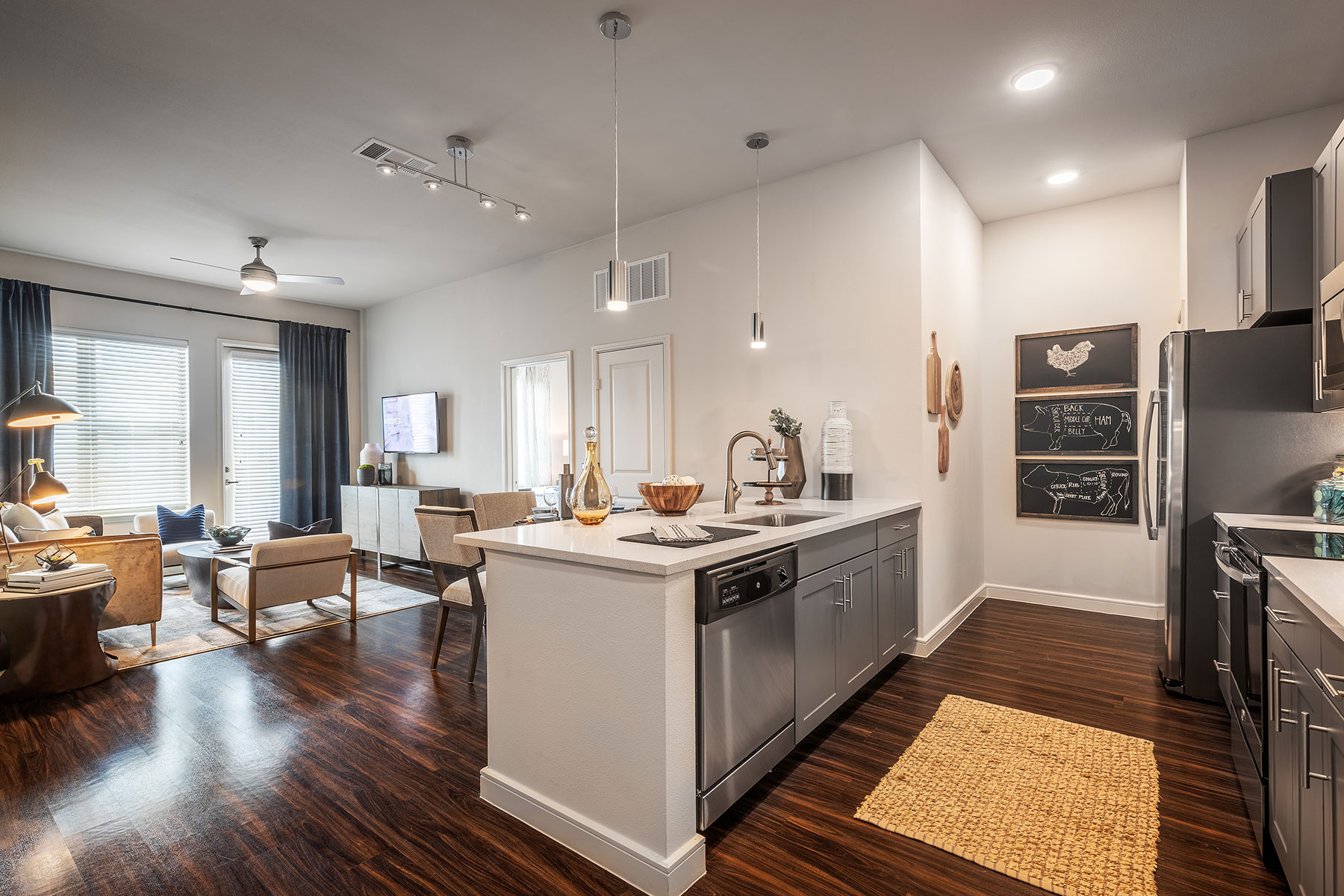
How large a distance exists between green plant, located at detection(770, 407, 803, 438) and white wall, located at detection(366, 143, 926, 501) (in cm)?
18

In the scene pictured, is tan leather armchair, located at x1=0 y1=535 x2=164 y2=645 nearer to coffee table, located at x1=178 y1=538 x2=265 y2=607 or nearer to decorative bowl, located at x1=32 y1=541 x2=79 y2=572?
decorative bowl, located at x1=32 y1=541 x2=79 y2=572

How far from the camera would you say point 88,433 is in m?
5.81

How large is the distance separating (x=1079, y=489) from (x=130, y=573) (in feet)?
21.7

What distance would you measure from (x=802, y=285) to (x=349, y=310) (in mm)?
6154

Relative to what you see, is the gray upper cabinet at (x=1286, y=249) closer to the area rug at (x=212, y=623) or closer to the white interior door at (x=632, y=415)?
the white interior door at (x=632, y=415)

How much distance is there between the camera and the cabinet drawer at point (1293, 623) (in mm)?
1329

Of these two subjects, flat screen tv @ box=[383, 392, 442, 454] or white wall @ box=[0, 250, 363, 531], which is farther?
flat screen tv @ box=[383, 392, 442, 454]

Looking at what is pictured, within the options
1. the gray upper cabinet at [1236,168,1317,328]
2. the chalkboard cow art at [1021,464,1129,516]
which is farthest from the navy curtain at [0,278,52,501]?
the gray upper cabinet at [1236,168,1317,328]

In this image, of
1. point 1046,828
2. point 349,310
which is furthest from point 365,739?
point 349,310

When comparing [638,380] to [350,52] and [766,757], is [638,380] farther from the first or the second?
[766,757]

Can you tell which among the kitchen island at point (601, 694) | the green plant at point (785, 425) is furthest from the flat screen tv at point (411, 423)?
the kitchen island at point (601, 694)

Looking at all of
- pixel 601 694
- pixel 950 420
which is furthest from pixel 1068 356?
pixel 601 694

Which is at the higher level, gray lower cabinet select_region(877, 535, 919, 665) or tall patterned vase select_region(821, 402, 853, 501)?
tall patterned vase select_region(821, 402, 853, 501)

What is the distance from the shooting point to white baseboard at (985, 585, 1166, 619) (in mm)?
4406
